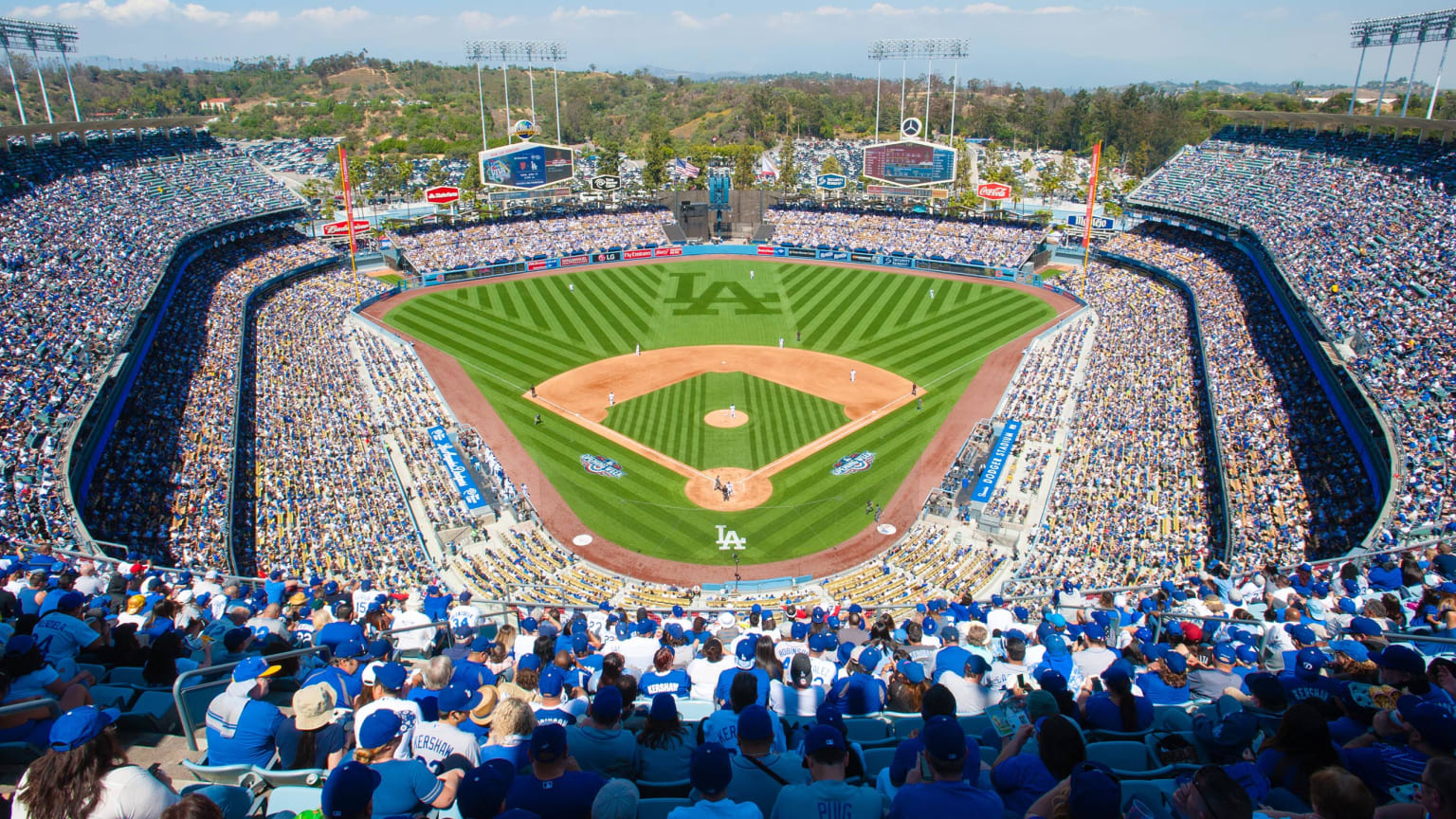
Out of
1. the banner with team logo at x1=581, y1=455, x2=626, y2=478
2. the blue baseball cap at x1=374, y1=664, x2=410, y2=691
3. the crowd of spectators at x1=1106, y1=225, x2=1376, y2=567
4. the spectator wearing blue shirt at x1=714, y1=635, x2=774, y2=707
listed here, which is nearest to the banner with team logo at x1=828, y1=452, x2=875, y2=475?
the banner with team logo at x1=581, y1=455, x2=626, y2=478

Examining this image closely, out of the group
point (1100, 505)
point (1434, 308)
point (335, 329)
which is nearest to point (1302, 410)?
point (1434, 308)

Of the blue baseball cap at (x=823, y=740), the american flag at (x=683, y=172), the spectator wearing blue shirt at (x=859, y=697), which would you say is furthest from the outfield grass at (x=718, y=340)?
the blue baseball cap at (x=823, y=740)

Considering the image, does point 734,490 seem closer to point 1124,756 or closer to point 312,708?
point 1124,756

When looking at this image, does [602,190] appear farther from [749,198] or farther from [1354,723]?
[1354,723]

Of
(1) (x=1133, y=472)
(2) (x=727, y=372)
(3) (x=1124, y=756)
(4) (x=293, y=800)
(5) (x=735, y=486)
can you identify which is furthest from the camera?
(2) (x=727, y=372)

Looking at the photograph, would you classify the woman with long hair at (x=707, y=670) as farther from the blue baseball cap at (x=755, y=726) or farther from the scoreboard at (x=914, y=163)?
the scoreboard at (x=914, y=163)

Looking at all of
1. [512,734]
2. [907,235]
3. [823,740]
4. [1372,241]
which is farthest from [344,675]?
[907,235]

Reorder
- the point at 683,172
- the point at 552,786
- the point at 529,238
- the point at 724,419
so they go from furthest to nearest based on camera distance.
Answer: the point at 683,172, the point at 529,238, the point at 724,419, the point at 552,786
